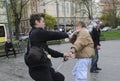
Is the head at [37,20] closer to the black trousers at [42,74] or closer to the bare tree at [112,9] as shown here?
the black trousers at [42,74]

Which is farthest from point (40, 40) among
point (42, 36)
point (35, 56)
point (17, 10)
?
point (17, 10)

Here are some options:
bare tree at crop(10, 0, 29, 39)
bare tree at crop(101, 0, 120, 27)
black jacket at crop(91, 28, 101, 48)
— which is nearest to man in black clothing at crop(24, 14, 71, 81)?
black jacket at crop(91, 28, 101, 48)

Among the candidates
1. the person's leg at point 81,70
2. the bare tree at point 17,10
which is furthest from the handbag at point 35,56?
the bare tree at point 17,10

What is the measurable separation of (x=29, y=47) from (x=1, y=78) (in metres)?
7.59

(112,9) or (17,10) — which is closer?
(17,10)

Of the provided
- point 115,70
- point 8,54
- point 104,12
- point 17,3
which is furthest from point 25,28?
point 115,70

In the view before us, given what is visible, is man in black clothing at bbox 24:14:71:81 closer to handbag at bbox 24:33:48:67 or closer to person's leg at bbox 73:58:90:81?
handbag at bbox 24:33:48:67

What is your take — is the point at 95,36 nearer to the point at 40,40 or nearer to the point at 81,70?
the point at 81,70

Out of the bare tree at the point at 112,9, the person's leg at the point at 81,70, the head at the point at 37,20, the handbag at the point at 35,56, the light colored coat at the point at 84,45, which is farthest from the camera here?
the bare tree at the point at 112,9

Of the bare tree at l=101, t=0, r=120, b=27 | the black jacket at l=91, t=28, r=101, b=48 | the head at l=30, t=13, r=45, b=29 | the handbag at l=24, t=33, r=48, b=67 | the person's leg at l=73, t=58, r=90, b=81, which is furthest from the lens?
the bare tree at l=101, t=0, r=120, b=27

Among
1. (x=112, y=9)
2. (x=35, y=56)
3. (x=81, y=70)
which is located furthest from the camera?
(x=112, y=9)

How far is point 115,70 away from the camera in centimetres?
1480

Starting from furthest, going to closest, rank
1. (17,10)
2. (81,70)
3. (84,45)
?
(17,10) → (81,70) → (84,45)

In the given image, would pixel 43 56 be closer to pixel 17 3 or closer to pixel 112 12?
pixel 17 3
